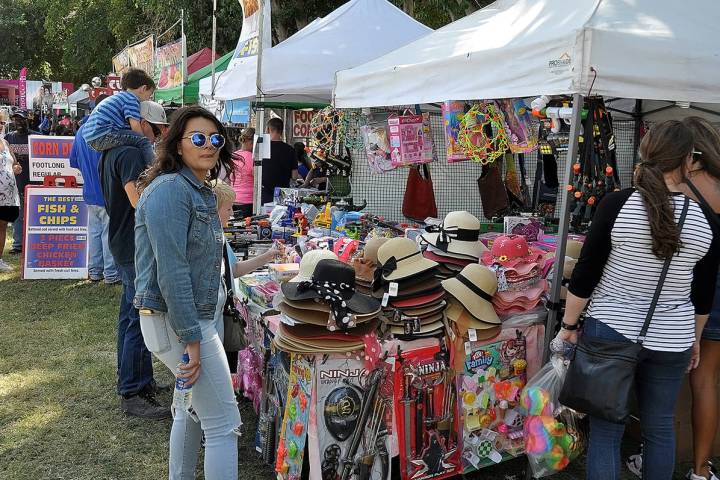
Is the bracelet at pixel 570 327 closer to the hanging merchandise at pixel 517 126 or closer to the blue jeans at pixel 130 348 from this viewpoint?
the hanging merchandise at pixel 517 126

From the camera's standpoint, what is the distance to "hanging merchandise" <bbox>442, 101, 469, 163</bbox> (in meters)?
3.90

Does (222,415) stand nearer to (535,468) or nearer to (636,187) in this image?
(535,468)

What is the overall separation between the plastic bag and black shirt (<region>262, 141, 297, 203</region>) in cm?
442

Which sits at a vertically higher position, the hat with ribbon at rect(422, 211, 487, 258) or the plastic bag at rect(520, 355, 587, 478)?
the hat with ribbon at rect(422, 211, 487, 258)

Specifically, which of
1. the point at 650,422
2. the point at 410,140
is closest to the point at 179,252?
the point at 650,422

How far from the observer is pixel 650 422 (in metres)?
2.55

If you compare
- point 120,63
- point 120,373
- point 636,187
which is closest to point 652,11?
point 636,187

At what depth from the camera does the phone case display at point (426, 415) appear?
2904 millimetres

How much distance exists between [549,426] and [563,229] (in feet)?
2.94

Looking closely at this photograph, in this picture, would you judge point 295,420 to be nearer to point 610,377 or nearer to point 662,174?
point 610,377

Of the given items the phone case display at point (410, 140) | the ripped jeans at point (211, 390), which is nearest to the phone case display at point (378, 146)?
the phone case display at point (410, 140)

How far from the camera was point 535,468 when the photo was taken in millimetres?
2879

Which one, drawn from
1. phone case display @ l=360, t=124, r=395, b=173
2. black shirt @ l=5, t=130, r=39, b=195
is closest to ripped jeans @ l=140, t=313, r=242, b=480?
phone case display @ l=360, t=124, r=395, b=173

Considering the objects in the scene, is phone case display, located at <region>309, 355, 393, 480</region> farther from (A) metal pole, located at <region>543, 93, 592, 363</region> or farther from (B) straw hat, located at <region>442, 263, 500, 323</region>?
(A) metal pole, located at <region>543, 93, 592, 363</region>
